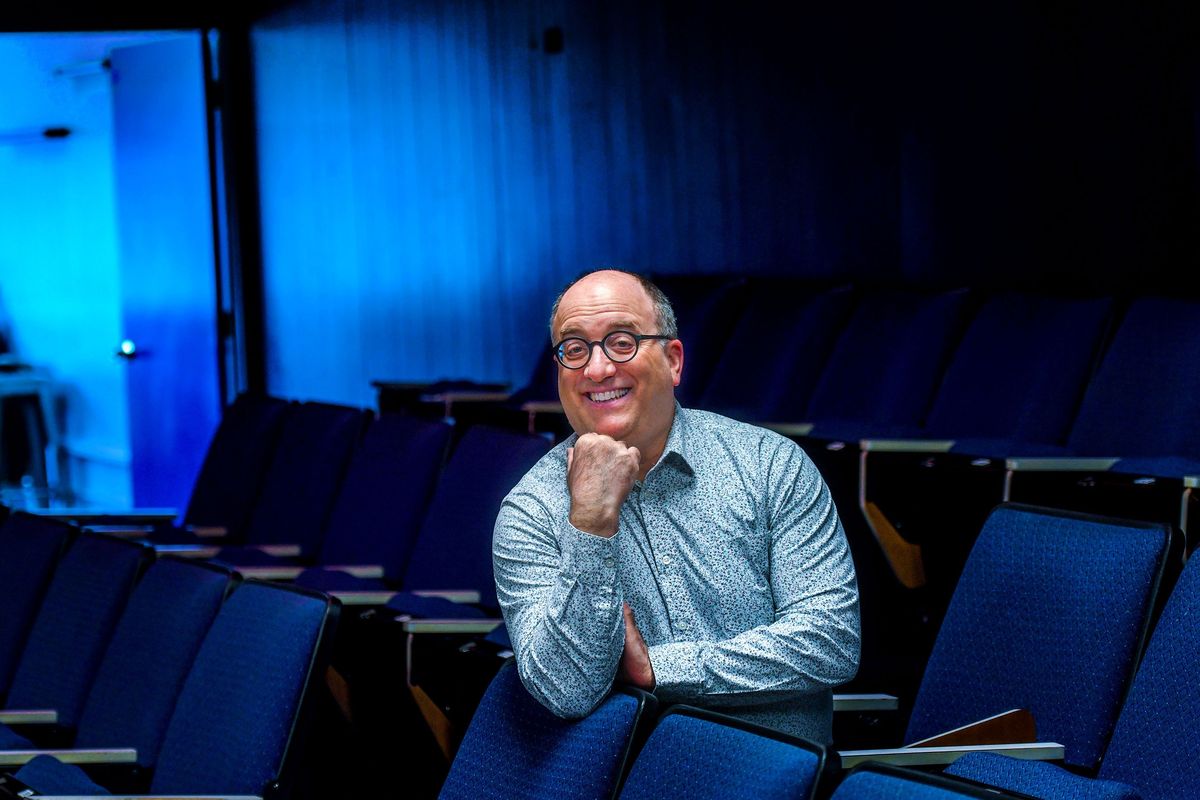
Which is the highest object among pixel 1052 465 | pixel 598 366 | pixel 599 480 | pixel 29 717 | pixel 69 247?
pixel 69 247

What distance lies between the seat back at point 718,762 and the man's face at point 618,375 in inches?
16.7

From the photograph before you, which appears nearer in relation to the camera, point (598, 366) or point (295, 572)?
point (598, 366)

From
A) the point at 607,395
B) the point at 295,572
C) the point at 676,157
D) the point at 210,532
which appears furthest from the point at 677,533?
the point at 676,157

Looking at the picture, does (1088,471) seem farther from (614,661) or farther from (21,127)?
(21,127)

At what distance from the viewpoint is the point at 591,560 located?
1.66 meters

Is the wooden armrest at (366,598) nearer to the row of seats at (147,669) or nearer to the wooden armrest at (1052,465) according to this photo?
the row of seats at (147,669)

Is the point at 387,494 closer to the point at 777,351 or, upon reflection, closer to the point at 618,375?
the point at 777,351

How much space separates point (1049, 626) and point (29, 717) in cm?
160

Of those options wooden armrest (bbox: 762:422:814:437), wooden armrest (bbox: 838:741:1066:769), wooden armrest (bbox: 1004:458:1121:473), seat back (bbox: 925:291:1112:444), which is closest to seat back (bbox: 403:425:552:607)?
wooden armrest (bbox: 762:422:814:437)

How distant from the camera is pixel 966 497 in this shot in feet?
8.82

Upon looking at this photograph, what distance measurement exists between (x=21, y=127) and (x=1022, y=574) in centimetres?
732

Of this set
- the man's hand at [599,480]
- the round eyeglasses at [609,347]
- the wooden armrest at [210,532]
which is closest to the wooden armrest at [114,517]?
the wooden armrest at [210,532]

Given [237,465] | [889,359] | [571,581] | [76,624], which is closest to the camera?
[571,581]

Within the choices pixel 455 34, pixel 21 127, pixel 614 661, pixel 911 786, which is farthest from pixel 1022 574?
pixel 21 127
